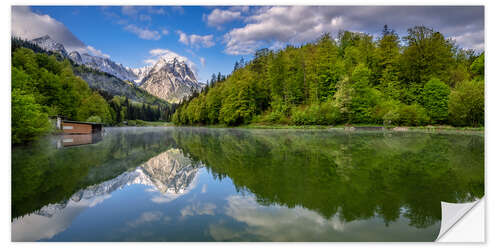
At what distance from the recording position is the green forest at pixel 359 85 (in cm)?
2900

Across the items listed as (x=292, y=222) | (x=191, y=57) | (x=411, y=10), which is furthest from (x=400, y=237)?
(x=191, y=57)

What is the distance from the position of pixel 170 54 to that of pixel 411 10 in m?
11.4

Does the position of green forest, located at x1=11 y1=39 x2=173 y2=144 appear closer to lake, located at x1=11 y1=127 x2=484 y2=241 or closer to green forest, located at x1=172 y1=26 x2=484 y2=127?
lake, located at x1=11 y1=127 x2=484 y2=241

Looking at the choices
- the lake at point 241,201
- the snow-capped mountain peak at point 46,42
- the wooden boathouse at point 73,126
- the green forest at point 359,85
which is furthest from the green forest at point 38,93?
the green forest at point 359,85

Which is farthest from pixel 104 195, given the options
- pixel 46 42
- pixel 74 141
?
pixel 74 141

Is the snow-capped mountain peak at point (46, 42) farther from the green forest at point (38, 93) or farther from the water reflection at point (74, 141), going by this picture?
the water reflection at point (74, 141)

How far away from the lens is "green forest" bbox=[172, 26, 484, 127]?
29.0m

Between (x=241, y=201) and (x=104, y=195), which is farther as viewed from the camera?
(x=104, y=195)

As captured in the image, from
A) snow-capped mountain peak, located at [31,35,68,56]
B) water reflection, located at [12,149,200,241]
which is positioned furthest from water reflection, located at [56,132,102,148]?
water reflection, located at [12,149,200,241]

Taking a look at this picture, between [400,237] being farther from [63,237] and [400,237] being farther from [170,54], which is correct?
[170,54]

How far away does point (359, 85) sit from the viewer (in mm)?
38469

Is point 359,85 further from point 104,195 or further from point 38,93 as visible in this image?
point 38,93

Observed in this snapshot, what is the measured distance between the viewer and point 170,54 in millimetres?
12992

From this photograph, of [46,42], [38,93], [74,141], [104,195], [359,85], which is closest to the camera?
[104,195]
